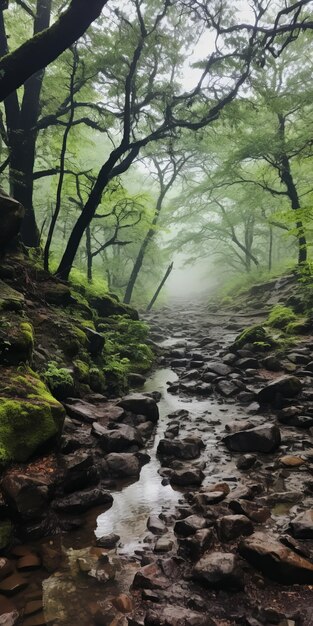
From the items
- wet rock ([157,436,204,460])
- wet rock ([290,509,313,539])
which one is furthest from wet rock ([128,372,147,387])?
wet rock ([290,509,313,539])

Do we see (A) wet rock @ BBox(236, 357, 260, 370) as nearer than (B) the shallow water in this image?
No

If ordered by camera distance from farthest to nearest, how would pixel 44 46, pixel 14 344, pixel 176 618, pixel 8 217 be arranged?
pixel 8 217 → pixel 44 46 → pixel 14 344 → pixel 176 618

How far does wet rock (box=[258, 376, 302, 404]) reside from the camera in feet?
25.6

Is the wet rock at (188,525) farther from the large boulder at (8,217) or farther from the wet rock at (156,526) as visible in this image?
the large boulder at (8,217)

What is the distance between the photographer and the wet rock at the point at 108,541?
3.85 m

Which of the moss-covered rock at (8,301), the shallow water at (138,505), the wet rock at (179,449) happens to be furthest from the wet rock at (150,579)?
the moss-covered rock at (8,301)

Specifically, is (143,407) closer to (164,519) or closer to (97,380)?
(97,380)

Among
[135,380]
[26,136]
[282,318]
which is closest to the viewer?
[135,380]

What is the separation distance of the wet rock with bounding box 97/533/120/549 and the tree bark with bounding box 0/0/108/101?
8.12 metres

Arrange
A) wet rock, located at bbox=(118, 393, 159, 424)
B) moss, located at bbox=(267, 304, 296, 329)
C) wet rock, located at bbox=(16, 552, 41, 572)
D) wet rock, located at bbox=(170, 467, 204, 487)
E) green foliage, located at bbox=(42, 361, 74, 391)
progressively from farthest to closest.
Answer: moss, located at bbox=(267, 304, 296, 329), wet rock, located at bbox=(118, 393, 159, 424), green foliage, located at bbox=(42, 361, 74, 391), wet rock, located at bbox=(170, 467, 204, 487), wet rock, located at bbox=(16, 552, 41, 572)

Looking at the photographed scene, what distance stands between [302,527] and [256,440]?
212cm

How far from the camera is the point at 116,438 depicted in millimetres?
5883

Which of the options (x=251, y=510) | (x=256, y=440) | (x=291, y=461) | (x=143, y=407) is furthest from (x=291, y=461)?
(x=143, y=407)

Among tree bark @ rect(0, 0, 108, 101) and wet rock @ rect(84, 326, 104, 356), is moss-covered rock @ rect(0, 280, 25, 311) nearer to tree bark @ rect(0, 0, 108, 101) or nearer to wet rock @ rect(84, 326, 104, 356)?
wet rock @ rect(84, 326, 104, 356)
